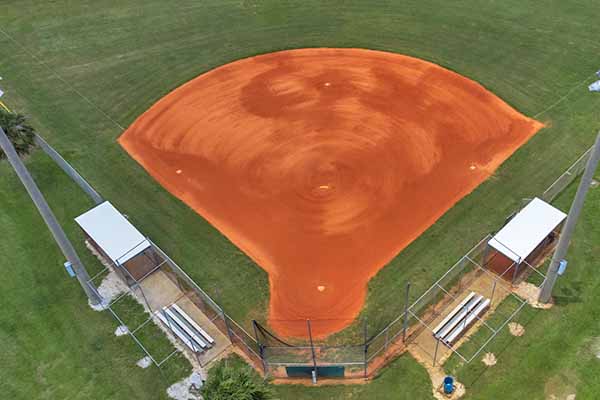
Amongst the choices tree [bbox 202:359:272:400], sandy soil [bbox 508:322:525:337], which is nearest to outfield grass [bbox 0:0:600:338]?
sandy soil [bbox 508:322:525:337]

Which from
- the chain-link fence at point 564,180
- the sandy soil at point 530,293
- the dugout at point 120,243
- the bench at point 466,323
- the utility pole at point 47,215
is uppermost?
the utility pole at point 47,215

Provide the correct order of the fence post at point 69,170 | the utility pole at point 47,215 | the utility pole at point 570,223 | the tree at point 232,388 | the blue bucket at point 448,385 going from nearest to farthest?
the tree at point 232,388
the utility pole at point 570,223
the utility pole at point 47,215
the blue bucket at point 448,385
the fence post at point 69,170

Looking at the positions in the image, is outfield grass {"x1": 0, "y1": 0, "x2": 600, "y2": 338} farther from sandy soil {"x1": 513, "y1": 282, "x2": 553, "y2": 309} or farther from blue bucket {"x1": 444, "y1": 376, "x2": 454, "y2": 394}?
blue bucket {"x1": 444, "y1": 376, "x2": 454, "y2": 394}

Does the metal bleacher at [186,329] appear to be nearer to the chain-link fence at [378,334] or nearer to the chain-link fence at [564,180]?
the chain-link fence at [378,334]

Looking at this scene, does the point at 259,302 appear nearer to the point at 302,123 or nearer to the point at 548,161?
the point at 302,123

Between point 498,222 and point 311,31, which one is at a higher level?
point 311,31

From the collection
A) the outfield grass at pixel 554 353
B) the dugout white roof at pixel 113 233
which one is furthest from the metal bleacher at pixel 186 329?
the outfield grass at pixel 554 353

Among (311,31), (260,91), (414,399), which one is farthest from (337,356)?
(311,31)
